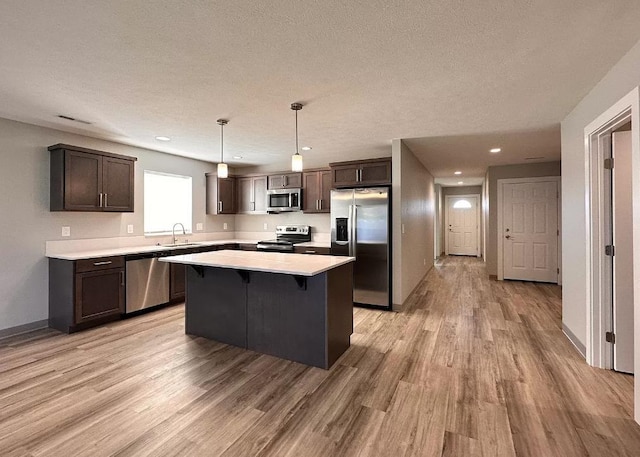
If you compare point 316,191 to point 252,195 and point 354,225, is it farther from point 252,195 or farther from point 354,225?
point 252,195

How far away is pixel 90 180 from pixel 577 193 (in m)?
5.59

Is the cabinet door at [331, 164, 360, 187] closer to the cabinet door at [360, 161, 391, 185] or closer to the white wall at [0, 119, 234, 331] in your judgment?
the cabinet door at [360, 161, 391, 185]

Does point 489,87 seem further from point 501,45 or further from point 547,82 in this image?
point 501,45

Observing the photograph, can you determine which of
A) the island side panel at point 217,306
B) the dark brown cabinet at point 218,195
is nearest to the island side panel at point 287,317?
the island side panel at point 217,306

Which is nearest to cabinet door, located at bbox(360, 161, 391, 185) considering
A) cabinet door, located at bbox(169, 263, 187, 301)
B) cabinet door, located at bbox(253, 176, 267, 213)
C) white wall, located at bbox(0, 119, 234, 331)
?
cabinet door, located at bbox(253, 176, 267, 213)

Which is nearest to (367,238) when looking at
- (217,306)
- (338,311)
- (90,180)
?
(338,311)

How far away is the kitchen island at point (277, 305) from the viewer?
8.75ft

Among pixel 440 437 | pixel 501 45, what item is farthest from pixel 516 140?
pixel 440 437

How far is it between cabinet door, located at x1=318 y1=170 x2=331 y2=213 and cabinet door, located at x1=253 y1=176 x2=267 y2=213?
4.03 ft

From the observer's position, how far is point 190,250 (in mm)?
4805

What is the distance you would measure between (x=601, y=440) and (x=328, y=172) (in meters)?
4.48

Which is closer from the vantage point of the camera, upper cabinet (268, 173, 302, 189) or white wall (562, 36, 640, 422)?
white wall (562, 36, 640, 422)

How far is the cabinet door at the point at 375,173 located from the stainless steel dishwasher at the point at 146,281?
320 centimetres

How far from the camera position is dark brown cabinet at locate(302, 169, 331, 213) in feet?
17.6
